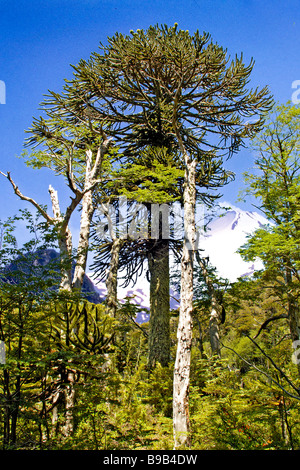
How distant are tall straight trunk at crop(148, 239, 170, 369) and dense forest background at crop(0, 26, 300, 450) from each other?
42 millimetres

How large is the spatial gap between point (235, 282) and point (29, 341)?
8.18 metres

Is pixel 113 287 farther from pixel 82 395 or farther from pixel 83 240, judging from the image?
pixel 82 395

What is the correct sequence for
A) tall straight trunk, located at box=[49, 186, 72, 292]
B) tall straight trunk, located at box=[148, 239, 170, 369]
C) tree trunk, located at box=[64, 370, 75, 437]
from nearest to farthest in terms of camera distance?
tree trunk, located at box=[64, 370, 75, 437] → tall straight trunk, located at box=[49, 186, 72, 292] → tall straight trunk, located at box=[148, 239, 170, 369]

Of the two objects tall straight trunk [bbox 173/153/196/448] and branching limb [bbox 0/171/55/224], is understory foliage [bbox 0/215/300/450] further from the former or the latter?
branching limb [bbox 0/171/55/224]

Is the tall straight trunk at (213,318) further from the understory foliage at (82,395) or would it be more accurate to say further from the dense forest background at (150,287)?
the understory foliage at (82,395)

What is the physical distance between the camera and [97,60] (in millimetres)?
11203

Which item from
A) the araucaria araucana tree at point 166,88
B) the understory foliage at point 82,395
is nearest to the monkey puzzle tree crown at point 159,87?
the araucaria araucana tree at point 166,88

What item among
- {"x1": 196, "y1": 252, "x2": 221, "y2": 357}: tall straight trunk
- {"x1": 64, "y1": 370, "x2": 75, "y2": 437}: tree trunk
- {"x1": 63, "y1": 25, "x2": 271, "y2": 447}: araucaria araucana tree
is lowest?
{"x1": 64, "y1": 370, "x2": 75, "y2": 437}: tree trunk

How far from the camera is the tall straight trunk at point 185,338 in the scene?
4684mm

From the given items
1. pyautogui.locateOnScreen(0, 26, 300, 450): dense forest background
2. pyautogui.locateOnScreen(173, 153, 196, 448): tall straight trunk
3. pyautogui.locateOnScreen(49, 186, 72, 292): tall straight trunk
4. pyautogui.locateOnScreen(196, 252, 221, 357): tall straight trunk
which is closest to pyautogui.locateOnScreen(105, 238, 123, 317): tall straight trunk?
pyautogui.locateOnScreen(0, 26, 300, 450): dense forest background

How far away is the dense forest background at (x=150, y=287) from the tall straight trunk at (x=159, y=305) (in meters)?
0.04

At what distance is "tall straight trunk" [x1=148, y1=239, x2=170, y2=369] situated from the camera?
9914mm

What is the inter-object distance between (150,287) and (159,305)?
0.83m
